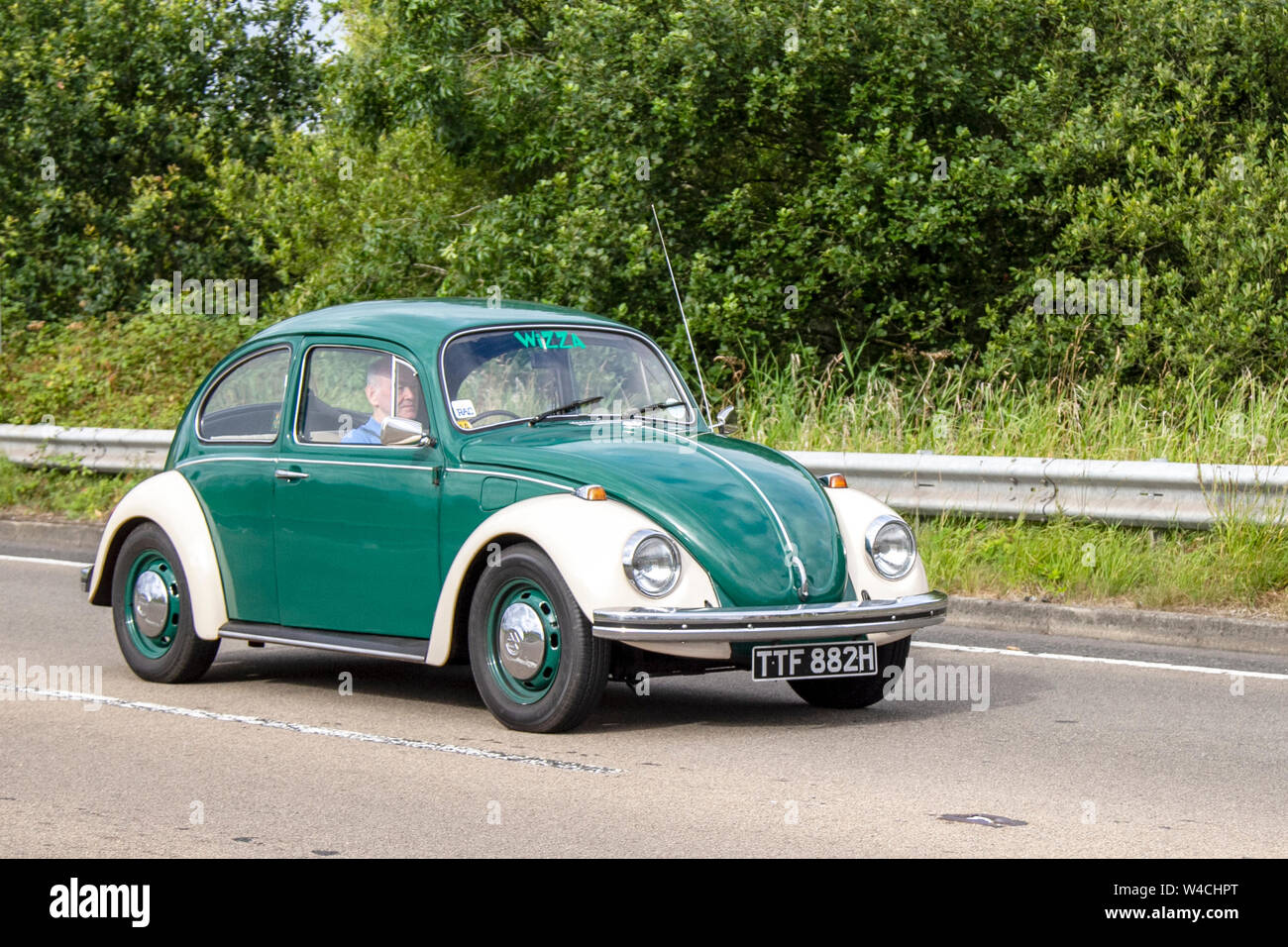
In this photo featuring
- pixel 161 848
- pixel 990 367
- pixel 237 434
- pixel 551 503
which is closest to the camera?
pixel 161 848

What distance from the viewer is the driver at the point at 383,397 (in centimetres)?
823

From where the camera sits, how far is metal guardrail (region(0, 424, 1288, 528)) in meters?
10.9

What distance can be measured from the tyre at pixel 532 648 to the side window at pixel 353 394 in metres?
1.07

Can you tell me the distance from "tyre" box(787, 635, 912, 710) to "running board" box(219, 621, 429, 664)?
182 cm

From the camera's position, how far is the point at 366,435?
8305 millimetres

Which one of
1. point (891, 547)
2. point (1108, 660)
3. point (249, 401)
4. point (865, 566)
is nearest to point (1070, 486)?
point (1108, 660)

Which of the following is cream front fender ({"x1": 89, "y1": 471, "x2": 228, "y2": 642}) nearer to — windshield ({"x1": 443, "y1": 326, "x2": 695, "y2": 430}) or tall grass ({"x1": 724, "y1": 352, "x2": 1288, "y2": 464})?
windshield ({"x1": 443, "y1": 326, "x2": 695, "y2": 430})

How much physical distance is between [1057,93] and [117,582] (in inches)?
457

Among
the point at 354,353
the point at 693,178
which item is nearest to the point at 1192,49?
the point at 693,178

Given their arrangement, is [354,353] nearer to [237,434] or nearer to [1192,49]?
[237,434]

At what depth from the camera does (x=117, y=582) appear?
9.20 metres

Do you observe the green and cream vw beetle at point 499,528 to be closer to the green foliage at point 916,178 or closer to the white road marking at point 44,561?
the white road marking at point 44,561

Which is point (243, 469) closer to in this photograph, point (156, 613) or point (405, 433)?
point (156, 613)

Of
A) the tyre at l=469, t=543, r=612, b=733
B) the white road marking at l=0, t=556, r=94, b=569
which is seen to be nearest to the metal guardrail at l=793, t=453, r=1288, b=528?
the tyre at l=469, t=543, r=612, b=733
